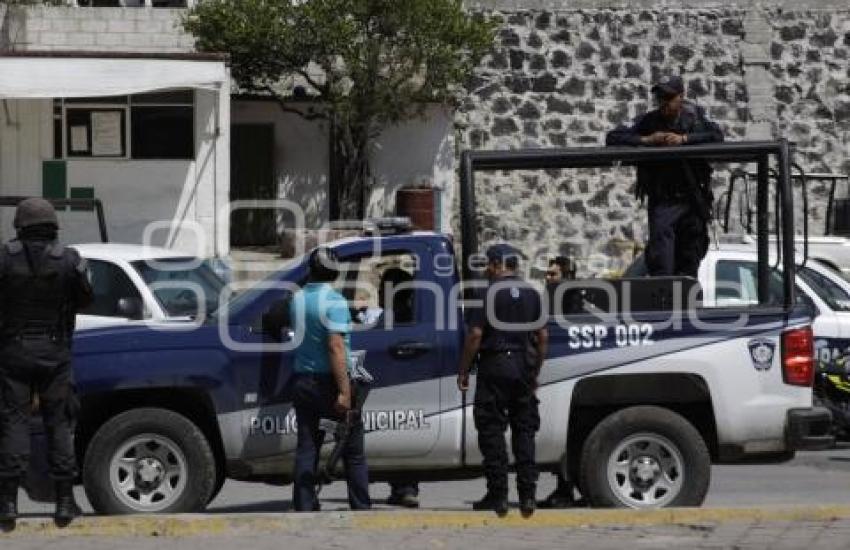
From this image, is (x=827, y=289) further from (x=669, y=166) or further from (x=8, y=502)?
(x=8, y=502)

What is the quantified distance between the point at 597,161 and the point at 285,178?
15.3m

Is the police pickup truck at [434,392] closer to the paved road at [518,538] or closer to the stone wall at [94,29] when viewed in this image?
the paved road at [518,538]

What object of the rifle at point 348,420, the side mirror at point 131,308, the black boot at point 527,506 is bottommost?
the black boot at point 527,506

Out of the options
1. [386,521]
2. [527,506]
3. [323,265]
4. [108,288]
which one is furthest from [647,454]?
[108,288]

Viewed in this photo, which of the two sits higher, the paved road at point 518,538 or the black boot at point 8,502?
the black boot at point 8,502

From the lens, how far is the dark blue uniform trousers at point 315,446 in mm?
9945

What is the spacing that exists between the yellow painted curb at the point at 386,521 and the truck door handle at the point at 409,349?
3.36 ft

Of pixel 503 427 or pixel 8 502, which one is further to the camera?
pixel 503 427

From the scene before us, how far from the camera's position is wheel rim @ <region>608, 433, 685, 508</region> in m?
10.3

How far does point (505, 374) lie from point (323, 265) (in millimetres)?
1319

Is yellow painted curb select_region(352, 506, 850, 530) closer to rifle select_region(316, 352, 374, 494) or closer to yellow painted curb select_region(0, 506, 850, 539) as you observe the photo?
yellow painted curb select_region(0, 506, 850, 539)

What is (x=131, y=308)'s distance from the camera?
13414 millimetres

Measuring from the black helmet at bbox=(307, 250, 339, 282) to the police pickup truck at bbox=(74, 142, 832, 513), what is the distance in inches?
7.4

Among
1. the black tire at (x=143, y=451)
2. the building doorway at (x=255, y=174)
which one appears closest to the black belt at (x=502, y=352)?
the black tire at (x=143, y=451)
